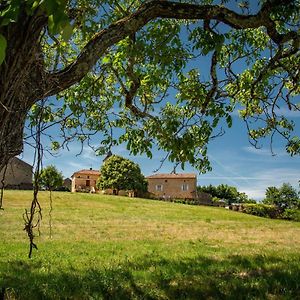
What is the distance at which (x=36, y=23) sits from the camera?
399cm

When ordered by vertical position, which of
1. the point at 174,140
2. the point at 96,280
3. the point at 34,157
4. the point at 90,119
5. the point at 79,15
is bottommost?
the point at 96,280

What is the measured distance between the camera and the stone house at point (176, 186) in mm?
110812

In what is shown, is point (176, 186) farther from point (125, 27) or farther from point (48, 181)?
point (125, 27)

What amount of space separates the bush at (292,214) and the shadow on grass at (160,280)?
4121 centimetres

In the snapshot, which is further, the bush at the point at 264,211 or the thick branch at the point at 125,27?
the bush at the point at 264,211

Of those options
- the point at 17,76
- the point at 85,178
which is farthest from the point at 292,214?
the point at 85,178

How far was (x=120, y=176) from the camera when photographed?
83.5 metres

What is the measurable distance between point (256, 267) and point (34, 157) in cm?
772

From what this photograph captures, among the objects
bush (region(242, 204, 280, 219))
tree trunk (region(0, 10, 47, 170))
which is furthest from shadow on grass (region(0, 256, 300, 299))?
bush (region(242, 204, 280, 219))

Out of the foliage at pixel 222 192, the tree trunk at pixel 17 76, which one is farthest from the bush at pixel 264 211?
the foliage at pixel 222 192

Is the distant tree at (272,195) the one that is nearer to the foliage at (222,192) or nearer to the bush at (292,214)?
the foliage at (222,192)

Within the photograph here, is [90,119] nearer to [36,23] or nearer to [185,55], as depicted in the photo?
[185,55]

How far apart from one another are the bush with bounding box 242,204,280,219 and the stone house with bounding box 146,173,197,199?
5024 cm

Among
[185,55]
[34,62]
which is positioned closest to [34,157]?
[34,62]
